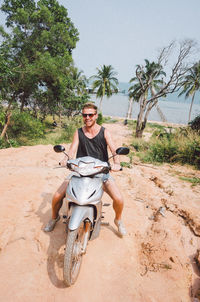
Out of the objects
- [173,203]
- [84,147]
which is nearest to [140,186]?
[173,203]

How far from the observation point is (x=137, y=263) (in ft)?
7.66

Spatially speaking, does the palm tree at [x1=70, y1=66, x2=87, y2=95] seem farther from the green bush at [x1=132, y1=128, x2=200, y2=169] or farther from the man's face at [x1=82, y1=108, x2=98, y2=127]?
the man's face at [x1=82, y1=108, x2=98, y2=127]

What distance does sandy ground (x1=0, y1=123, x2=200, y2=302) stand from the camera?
1876 mm

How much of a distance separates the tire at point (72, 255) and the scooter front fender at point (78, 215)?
0.07 metres

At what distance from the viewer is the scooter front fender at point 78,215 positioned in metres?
1.66

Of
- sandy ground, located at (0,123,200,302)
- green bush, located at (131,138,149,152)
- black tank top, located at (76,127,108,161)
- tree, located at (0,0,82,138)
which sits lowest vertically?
sandy ground, located at (0,123,200,302)

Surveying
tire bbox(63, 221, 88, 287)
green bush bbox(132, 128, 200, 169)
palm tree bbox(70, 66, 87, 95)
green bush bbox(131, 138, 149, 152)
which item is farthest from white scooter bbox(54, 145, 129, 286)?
palm tree bbox(70, 66, 87, 95)

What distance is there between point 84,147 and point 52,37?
39.4ft

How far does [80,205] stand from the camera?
179cm

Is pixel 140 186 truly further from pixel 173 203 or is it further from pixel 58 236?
pixel 58 236

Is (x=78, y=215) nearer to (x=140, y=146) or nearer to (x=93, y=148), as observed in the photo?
(x=93, y=148)

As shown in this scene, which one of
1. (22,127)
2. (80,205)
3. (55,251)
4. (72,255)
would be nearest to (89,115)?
(80,205)

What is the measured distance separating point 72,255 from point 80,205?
0.51m

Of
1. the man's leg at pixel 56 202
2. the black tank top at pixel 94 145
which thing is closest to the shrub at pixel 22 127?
the man's leg at pixel 56 202
